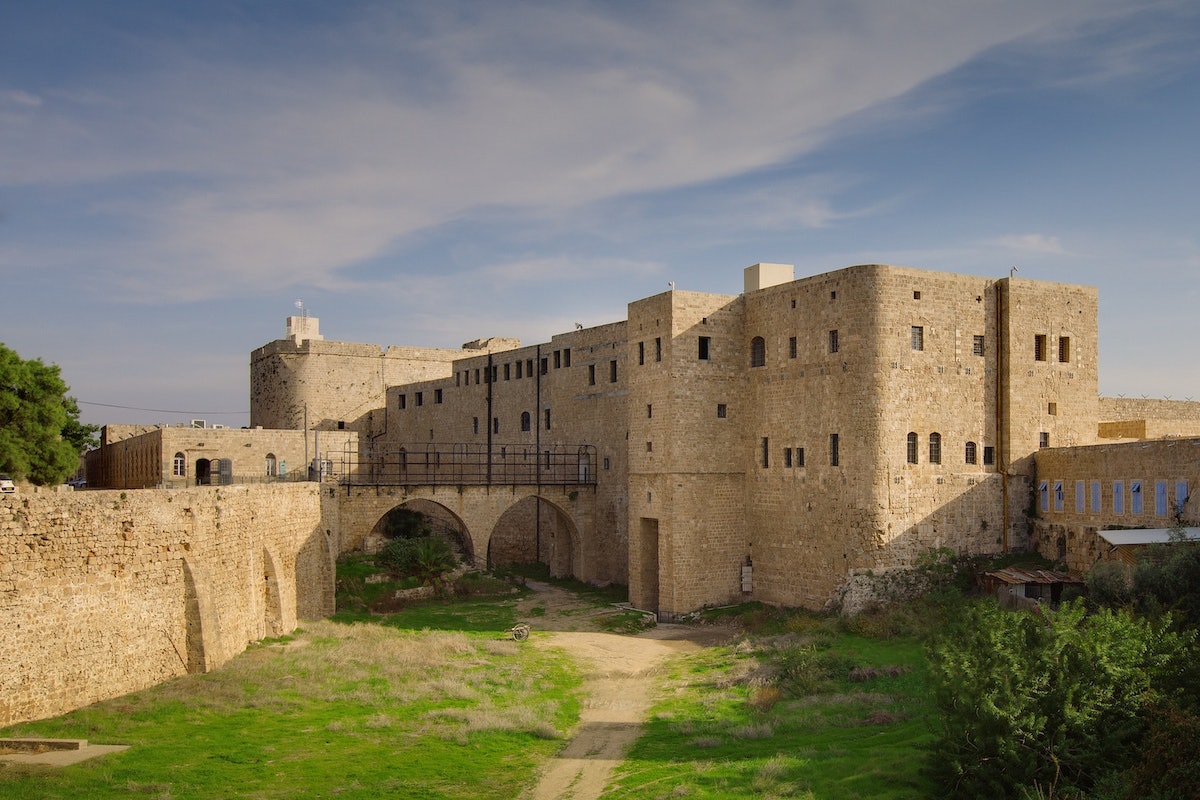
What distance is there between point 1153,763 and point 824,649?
37.6 ft

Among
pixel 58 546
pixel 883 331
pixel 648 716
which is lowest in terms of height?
pixel 648 716

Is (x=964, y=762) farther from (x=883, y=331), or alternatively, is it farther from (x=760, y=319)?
(x=760, y=319)

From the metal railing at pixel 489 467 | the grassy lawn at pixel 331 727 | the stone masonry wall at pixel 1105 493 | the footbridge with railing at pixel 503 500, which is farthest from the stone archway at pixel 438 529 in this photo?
the stone masonry wall at pixel 1105 493

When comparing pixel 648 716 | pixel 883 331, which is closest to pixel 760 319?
pixel 883 331

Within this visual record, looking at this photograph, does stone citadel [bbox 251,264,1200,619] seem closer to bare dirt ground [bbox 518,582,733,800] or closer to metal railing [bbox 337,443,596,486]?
bare dirt ground [bbox 518,582,733,800]

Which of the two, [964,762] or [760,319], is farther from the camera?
[760,319]

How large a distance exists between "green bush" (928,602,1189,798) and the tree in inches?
1211

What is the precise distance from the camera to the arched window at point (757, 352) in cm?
Answer: 3067

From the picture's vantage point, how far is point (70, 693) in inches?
661

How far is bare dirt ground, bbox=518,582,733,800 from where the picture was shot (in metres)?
16.9

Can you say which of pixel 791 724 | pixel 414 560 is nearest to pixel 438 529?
pixel 414 560

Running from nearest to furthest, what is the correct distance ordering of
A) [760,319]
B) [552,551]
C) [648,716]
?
[648,716] → [760,319] → [552,551]

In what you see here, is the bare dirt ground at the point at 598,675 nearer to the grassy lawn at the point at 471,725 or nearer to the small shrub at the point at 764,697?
the grassy lawn at the point at 471,725

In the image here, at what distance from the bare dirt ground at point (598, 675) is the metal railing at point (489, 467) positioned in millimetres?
4650
